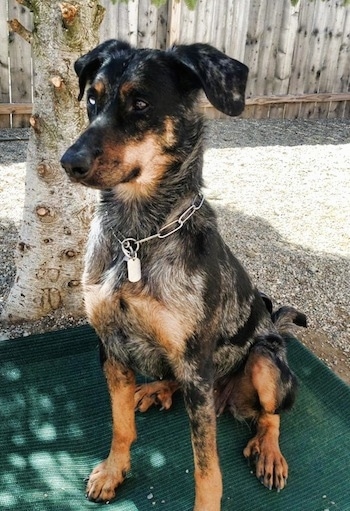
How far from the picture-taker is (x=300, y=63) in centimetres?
1072

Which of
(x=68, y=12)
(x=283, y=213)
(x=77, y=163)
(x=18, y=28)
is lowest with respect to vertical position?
(x=283, y=213)

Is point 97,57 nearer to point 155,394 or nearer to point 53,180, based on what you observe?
point 53,180

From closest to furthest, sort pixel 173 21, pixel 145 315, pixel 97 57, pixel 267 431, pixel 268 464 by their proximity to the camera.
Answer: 1. pixel 145 315
2. pixel 97 57
3. pixel 268 464
4. pixel 267 431
5. pixel 173 21

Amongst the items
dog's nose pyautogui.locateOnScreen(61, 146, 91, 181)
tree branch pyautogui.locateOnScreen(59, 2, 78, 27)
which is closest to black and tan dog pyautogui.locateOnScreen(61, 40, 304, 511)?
dog's nose pyautogui.locateOnScreen(61, 146, 91, 181)

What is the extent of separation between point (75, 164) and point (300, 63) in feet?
31.3

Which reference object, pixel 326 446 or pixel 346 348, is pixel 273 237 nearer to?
pixel 346 348

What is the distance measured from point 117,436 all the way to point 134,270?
1018mm

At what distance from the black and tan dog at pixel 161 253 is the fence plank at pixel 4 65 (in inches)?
240

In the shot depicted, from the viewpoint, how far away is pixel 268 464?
319cm

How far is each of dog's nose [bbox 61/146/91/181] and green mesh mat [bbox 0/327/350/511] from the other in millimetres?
1791

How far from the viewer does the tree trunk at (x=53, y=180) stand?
3.72 meters

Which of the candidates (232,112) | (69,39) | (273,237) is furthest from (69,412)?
(273,237)

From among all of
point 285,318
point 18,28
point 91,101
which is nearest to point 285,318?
point 285,318

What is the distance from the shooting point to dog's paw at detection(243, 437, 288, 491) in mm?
3146
